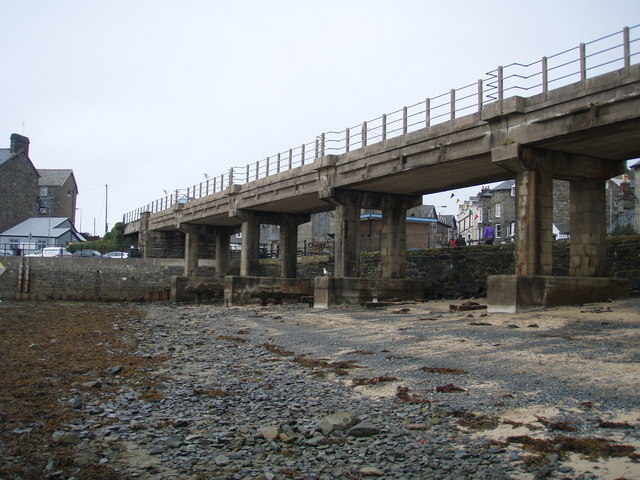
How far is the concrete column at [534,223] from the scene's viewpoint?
18.4 m

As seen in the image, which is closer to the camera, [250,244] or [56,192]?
[250,244]

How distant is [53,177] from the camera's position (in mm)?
86625

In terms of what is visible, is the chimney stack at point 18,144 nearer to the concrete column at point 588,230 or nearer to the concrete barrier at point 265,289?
the concrete barrier at point 265,289

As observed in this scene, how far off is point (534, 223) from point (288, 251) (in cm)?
2225

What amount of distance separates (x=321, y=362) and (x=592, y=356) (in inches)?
200

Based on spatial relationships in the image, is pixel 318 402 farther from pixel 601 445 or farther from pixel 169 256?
pixel 169 256

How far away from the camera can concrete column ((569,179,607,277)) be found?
19578 millimetres

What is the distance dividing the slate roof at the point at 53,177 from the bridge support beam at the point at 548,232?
259 ft

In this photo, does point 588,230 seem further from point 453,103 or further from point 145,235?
point 145,235

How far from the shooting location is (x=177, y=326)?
916 inches

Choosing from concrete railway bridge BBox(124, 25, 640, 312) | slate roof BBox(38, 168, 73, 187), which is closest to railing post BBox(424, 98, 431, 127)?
concrete railway bridge BBox(124, 25, 640, 312)

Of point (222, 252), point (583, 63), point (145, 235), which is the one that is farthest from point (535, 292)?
point (145, 235)

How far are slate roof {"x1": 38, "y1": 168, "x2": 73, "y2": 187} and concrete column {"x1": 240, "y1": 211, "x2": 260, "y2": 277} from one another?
182 ft

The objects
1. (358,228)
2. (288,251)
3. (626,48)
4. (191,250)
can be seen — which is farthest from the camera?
(191,250)
